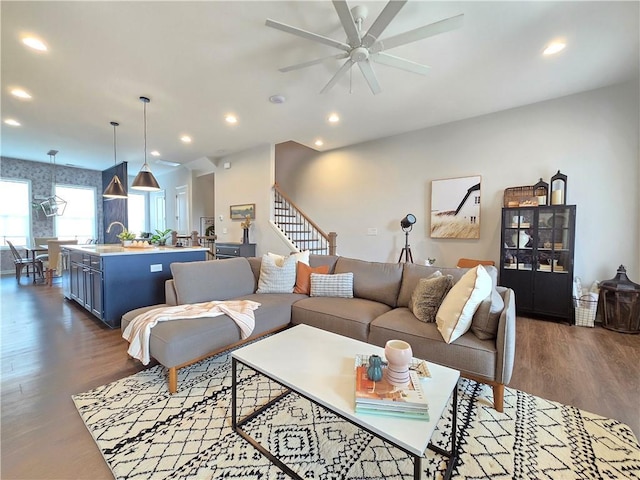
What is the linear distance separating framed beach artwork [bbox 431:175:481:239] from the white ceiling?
104 cm

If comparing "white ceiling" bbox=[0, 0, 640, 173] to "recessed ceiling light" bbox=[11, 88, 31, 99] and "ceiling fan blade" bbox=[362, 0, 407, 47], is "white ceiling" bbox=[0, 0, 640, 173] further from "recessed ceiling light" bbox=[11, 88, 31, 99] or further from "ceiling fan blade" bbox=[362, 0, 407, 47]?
"ceiling fan blade" bbox=[362, 0, 407, 47]

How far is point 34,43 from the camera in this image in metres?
2.53

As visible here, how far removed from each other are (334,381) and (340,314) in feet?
3.69

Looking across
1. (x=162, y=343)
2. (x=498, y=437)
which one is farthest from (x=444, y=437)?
(x=162, y=343)

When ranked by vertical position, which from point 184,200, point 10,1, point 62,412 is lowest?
point 62,412

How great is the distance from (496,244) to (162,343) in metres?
4.51

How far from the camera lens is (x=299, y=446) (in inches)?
59.2

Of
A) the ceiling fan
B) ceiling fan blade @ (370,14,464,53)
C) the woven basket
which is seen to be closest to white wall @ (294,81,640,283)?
the woven basket

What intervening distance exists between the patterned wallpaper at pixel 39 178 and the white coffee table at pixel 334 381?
901 centimetres

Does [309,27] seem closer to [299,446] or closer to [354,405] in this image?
[354,405]

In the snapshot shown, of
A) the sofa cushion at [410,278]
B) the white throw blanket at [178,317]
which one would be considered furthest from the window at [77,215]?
the sofa cushion at [410,278]

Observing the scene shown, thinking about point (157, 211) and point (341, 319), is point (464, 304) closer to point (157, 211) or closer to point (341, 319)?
point (341, 319)

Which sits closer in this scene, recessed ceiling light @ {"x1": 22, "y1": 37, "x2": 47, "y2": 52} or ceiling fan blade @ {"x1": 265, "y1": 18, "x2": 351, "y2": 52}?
ceiling fan blade @ {"x1": 265, "y1": 18, "x2": 351, "y2": 52}

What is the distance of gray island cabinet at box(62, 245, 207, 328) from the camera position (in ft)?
10.6
